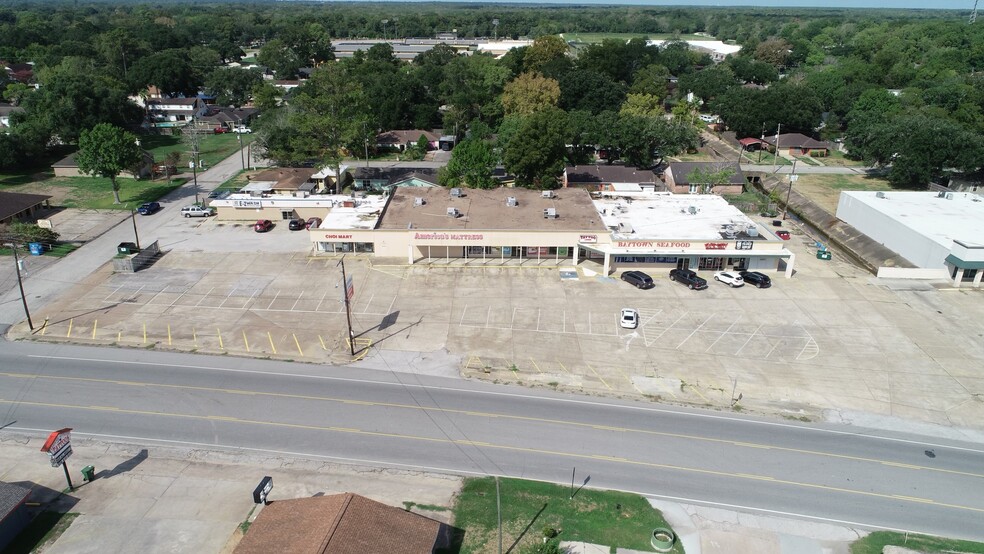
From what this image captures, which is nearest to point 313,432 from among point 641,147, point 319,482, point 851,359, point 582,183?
point 319,482

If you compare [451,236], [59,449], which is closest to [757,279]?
[451,236]

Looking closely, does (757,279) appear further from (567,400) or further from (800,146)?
(800,146)

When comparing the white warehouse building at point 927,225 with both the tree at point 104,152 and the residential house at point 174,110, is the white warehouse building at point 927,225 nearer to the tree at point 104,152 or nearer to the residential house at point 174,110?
the tree at point 104,152

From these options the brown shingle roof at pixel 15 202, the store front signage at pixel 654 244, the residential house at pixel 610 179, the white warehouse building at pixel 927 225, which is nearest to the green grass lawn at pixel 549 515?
the store front signage at pixel 654 244

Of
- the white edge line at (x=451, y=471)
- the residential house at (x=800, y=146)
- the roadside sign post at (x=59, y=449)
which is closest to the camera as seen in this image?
the white edge line at (x=451, y=471)

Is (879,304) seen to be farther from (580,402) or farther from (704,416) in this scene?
(580,402)

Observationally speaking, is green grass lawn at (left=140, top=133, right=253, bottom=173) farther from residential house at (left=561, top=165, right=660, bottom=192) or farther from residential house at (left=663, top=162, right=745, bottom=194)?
residential house at (left=663, top=162, right=745, bottom=194)

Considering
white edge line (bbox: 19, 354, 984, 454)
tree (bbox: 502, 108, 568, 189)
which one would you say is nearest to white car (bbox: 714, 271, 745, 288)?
white edge line (bbox: 19, 354, 984, 454)

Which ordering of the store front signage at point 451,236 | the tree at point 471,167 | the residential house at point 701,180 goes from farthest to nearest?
the residential house at point 701,180 < the tree at point 471,167 < the store front signage at point 451,236
